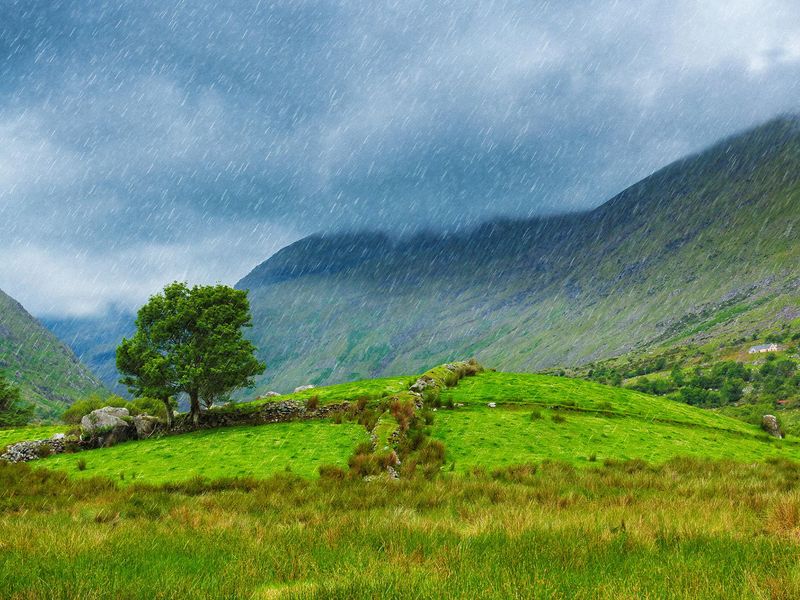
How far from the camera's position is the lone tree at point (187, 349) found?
93.7 ft

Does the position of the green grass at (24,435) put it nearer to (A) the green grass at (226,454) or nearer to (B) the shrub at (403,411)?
(A) the green grass at (226,454)

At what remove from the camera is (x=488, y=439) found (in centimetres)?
2328

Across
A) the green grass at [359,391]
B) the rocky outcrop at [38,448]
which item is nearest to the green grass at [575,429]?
the green grass at [359,391]

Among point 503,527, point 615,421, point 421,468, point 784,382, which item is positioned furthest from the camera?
point 784,382

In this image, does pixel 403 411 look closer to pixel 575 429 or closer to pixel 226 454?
pixel 226 454

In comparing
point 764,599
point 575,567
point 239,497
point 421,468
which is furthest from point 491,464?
point 764,599

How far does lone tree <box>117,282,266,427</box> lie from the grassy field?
15.7m

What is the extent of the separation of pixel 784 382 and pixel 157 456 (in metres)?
220

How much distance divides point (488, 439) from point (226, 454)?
40.8ft

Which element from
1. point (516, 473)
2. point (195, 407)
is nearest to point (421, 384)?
point (195, 407)

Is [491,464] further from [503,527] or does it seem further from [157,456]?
[157,456]

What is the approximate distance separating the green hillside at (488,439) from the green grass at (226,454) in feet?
0.19

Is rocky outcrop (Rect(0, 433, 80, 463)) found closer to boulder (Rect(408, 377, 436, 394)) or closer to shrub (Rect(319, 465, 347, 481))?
shrub (Rect(319, 465, 347, 481))

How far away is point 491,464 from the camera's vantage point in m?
19.4
